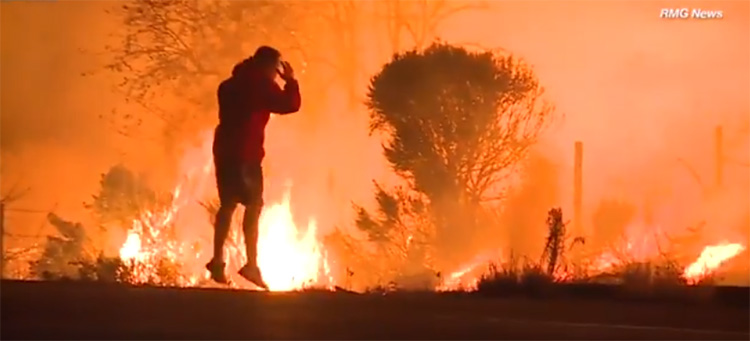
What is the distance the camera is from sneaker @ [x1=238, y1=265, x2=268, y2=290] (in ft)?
15.0

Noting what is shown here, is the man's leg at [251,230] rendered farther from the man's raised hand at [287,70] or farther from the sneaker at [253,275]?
the man's raised hand at [287,70]

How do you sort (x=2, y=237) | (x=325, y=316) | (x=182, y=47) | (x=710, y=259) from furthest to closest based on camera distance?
(x=2, y=237) → (x=182, y=47) → (x=710, y=259) → (x=325, y=316)

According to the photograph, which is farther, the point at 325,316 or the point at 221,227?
the point at 221,227

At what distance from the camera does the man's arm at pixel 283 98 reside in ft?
14.9

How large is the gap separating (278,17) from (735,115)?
1.80 metres

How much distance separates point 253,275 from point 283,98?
71 cm

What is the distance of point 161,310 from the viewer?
4.17m

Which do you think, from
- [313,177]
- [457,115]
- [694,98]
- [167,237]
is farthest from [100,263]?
[694,98]

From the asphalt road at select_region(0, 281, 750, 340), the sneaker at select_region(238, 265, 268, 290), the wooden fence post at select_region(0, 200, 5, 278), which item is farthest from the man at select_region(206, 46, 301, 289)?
the wooden fence post at select_region(0, 200, 5, 278)

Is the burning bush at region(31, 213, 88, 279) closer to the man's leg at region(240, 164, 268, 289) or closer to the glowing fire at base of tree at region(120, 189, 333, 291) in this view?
the glowing fire at base of tree at region(120, 189, 333, 291)

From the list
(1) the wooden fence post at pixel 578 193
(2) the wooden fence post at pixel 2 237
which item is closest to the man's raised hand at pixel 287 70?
(1) the wooden fence post at pixel 578 193

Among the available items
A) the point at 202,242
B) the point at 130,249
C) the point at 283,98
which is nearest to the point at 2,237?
the point at 130,249

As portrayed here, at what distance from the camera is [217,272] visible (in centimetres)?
457

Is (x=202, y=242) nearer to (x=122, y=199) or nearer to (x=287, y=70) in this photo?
(x=122, y=199)
